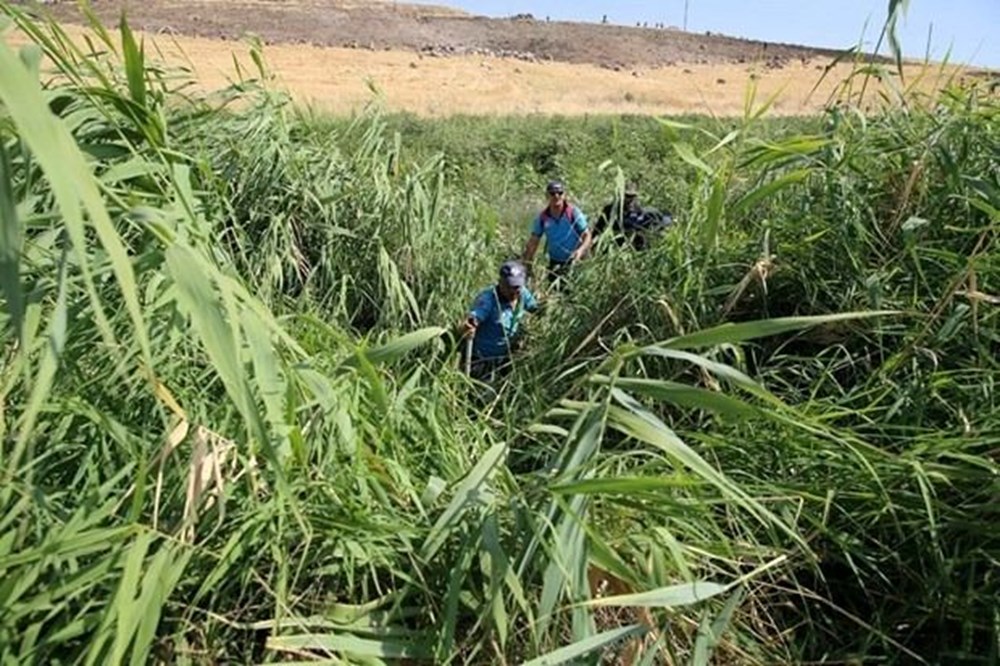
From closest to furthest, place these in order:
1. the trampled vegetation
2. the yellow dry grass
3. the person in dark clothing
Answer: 1. the trampled vegetation
2. the person in dark clothing
3. the yellow dry grass

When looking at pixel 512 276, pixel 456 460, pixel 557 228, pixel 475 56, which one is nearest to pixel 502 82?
pixel 475 56

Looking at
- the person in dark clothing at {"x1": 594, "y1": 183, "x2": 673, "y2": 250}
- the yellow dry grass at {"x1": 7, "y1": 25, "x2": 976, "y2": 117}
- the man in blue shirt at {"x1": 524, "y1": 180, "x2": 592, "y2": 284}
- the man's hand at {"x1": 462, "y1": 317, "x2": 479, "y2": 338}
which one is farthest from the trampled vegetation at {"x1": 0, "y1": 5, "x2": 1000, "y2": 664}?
the yellow dry grass at {"x1": 7, "y1": 25, "x2": 976, "y2": 117}

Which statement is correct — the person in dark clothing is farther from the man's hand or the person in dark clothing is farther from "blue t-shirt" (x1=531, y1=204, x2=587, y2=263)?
the man's hand

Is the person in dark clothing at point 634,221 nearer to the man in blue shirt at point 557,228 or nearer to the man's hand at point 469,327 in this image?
the man in blue shirt at point 557,228

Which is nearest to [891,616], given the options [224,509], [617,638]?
[617,638]

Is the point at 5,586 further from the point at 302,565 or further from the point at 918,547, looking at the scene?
the point at 918,547

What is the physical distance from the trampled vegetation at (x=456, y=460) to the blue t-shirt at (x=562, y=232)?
2409 mm

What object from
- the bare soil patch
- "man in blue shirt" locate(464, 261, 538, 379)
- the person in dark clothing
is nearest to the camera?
the person in dark clothing

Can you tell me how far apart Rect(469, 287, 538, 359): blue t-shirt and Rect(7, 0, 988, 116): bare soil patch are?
1404cm

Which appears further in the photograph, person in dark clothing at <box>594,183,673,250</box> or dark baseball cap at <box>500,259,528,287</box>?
dark baseball cap at <box>500,259,528,287</box>

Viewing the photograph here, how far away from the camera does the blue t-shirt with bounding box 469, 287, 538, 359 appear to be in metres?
3.72

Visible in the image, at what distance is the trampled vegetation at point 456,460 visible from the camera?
4.32 feet

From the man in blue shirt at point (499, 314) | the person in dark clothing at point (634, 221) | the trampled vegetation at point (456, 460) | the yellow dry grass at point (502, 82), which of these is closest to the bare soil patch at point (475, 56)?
the yellow dry grass at point (502, 82)

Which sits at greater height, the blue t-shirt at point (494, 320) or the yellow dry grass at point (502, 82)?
the yellow dry grass at point (502, 82)
